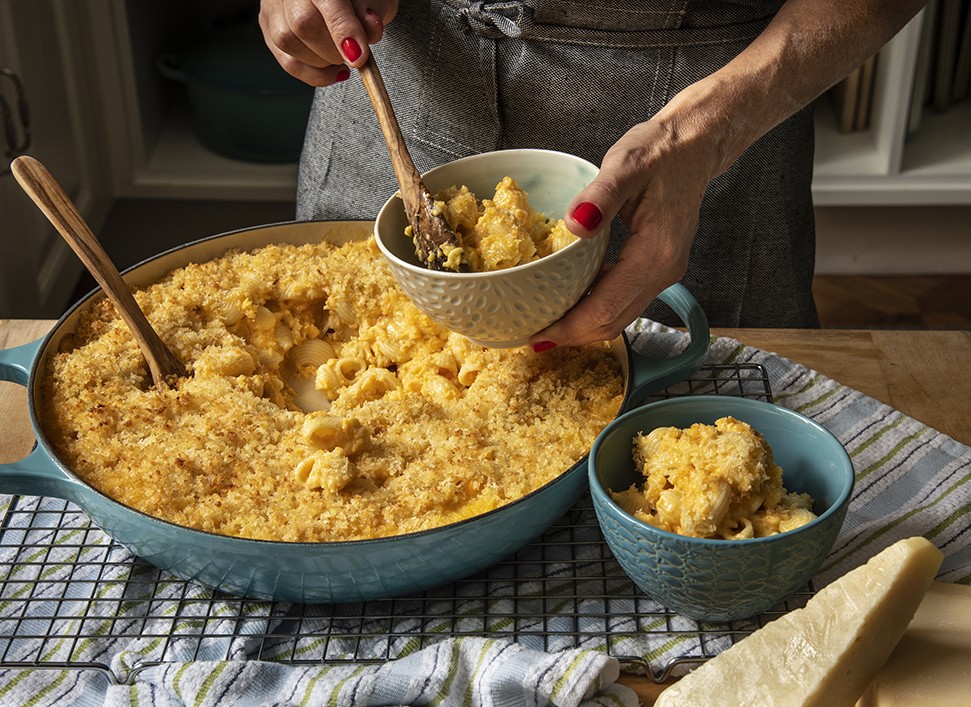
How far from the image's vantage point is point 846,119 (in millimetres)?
2361

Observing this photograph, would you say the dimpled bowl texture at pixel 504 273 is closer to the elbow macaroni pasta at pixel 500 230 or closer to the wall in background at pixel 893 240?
the elbow macaroni pasta at pixel 500 230

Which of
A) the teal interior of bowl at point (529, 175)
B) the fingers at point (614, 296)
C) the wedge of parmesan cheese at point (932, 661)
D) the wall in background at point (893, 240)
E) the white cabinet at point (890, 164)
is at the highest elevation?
the teal interior of bowl at point (529, 175)

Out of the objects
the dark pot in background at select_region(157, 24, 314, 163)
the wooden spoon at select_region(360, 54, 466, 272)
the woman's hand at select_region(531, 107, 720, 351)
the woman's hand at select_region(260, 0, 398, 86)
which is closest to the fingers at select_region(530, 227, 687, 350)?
the woman's hand at select_region(531, 107, 720, 351)

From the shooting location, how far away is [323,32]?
1094 mm

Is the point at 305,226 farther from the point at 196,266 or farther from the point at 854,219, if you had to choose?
the point at 854,219

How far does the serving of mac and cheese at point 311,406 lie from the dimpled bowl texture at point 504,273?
84mm

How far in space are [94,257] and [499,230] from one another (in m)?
→ 0.40

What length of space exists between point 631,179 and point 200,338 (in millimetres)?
456

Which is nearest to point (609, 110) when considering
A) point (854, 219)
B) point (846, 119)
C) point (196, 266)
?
point (196, 266)

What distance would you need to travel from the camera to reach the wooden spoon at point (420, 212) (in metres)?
0.93

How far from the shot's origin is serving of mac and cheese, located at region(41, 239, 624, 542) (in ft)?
2.98

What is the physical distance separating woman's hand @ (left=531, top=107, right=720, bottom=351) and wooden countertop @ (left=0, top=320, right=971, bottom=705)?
305 mm

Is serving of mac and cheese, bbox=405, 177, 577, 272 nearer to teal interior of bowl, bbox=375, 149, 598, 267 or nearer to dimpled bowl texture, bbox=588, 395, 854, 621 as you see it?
teal interior of bowl, bbox=375, 149, 598, 267

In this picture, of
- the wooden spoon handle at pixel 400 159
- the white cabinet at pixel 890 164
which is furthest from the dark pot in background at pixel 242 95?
the wooden spoon handle at pixel 400 159
